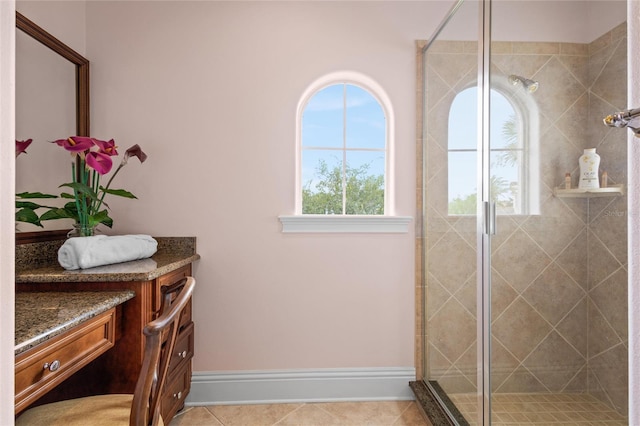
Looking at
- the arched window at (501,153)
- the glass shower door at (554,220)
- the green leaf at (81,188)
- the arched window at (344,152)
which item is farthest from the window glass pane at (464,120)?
the green leaf at (81,188)

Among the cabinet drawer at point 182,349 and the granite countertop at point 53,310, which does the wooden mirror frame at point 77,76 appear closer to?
the granite countertop at point 53,310

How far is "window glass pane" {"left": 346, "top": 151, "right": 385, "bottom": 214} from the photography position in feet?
7.55

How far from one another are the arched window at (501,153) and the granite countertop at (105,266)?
144cm

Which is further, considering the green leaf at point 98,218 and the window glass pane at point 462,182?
the green leaf at point 98,218

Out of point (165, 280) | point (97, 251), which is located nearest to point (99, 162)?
point (97, 251)

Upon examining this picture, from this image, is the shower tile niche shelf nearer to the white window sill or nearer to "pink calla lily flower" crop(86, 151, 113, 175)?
the white window sill

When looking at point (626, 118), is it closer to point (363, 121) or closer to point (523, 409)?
point (523, 409)

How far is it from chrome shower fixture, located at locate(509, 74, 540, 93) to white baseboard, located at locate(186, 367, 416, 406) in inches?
65.8

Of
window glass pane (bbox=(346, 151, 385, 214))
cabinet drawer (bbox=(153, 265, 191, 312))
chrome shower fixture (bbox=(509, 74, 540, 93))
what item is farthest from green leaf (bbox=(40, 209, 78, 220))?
chrome shower fixture (bbox=(509, 74, 540, 93))

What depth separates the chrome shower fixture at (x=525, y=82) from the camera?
117cm

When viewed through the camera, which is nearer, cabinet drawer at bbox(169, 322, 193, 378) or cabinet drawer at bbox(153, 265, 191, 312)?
cabinet drawer at bbox(153, 265, 191, 312)

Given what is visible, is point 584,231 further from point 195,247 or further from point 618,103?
point 195,247

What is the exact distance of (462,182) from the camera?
1743 mm

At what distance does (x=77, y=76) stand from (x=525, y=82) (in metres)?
2.25
